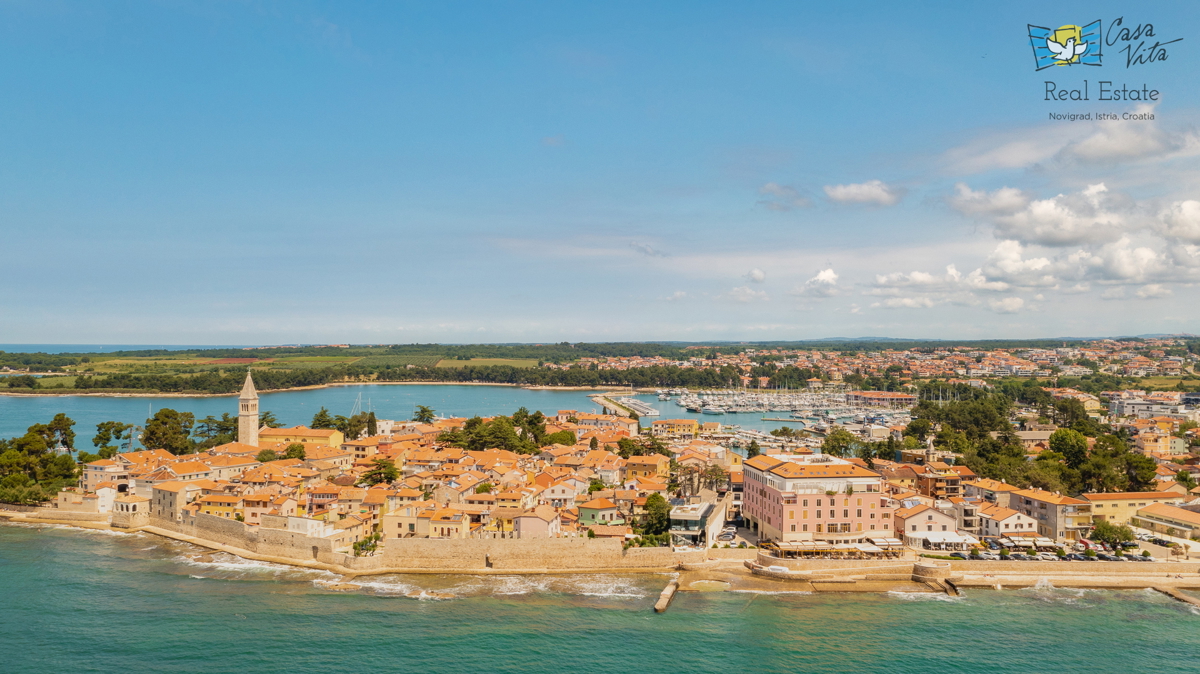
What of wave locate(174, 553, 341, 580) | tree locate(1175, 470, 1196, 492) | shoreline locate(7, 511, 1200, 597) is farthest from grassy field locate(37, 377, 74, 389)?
tree locate(1175, 470, 1196, 492)

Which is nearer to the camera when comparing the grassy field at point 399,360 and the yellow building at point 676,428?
the yellow building at point 676,428

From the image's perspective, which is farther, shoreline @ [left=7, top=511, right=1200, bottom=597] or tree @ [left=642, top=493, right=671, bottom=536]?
tree @ [left=642, top=493, right=671, bottom=536]

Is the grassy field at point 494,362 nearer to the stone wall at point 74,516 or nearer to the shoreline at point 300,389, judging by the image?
the shoreline at point 300,389

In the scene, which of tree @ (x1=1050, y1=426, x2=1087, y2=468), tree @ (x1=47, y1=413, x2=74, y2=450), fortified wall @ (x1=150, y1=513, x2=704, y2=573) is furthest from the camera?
tree @ (x1=47, y1=413, x2=74, y2=450)

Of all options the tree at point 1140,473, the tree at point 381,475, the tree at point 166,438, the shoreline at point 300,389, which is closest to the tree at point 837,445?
the tree at point 1140,473

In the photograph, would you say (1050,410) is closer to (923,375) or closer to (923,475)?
(923,475)

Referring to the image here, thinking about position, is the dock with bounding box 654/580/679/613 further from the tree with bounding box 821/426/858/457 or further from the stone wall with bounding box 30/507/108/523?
the stone wall with bounding box 30/507/108/523

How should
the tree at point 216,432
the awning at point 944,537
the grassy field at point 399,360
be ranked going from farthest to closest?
1. the grassy field at point 399,360
2. the tree at point 216,432
3. the awning at point 944,537
